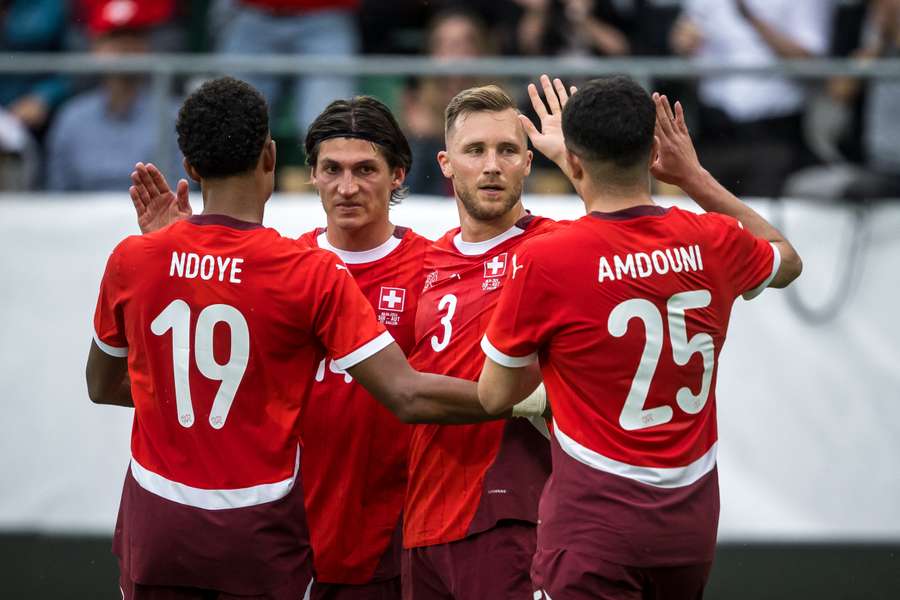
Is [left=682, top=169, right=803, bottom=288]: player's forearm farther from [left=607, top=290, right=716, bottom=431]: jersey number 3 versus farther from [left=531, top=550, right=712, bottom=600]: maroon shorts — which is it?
[left=531, top=550, right=712, bottom=600]: maroon shorts

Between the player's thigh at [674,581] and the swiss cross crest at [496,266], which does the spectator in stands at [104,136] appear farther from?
the player's thigh at [674,581]

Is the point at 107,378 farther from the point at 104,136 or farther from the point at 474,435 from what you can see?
the point at 104,136

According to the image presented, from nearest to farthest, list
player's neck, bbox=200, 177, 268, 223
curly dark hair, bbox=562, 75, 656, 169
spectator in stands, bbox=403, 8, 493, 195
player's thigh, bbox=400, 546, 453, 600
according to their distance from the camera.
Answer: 1. curly dark hair, bbox=562, 75, 656, 169
2. player's neck, bbox=200, 177, 268, 223
3. player's thigh, bbox=400, 546, 453, 600
4. spectator in stands, bbox=403, 8, 493, 195

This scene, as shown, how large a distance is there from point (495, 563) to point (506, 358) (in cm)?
101

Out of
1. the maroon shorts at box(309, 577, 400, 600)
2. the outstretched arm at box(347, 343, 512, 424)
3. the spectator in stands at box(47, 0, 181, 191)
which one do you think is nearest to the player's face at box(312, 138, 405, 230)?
the outstretched arm at box(347, 343, 512, 424)

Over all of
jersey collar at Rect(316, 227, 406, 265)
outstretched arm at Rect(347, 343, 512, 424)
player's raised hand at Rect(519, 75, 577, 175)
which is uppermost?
player's raised hand at Rect(519, 75, 577, 175)

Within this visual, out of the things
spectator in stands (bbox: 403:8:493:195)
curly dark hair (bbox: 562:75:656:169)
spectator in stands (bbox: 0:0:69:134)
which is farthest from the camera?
spectator in stands (bbox: 0:0:69:134)

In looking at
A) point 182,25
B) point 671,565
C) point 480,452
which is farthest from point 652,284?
point 182,25

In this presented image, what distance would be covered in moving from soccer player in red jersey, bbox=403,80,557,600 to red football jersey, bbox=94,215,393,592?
71cm

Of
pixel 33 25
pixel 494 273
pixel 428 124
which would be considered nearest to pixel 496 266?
pixel 494 273

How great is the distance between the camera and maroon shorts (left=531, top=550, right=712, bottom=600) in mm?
4035

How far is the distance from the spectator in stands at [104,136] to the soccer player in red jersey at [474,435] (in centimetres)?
356

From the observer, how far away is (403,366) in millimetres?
4422

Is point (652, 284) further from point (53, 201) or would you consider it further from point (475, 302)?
point (53, 201)
